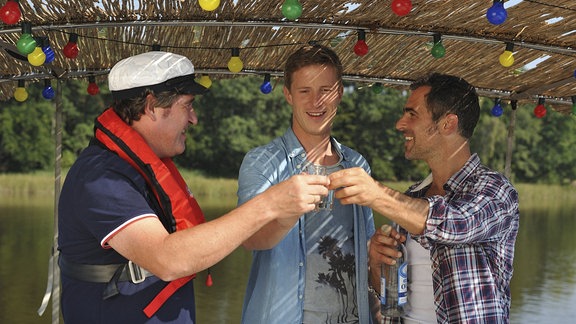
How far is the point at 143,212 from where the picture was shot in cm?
188

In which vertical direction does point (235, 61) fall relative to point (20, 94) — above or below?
above

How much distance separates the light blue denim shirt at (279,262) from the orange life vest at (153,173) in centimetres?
39

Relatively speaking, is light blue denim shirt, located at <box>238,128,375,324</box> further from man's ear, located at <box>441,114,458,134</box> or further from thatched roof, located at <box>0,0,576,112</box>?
thatched roof, located at <box>0,0,576,112</box>

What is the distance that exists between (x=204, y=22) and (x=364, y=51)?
0.81 metres

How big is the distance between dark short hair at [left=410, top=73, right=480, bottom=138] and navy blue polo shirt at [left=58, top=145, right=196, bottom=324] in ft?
3.58

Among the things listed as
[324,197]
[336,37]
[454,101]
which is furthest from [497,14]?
[336,37]

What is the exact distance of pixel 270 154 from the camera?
264 centimetres

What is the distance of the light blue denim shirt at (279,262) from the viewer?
2500 mm

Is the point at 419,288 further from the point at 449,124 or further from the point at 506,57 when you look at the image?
the point at 506,57

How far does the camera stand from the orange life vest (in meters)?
2.03

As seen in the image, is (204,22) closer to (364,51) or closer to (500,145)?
(364,51)

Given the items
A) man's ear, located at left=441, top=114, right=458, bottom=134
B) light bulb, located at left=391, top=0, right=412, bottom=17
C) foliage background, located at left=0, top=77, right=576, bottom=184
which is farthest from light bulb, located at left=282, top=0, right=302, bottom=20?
foliage background, located at left=0, top=77, right=576, bottom=184

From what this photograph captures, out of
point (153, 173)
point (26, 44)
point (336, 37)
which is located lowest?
point (153, 173)

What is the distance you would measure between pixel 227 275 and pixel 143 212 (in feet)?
32.1
